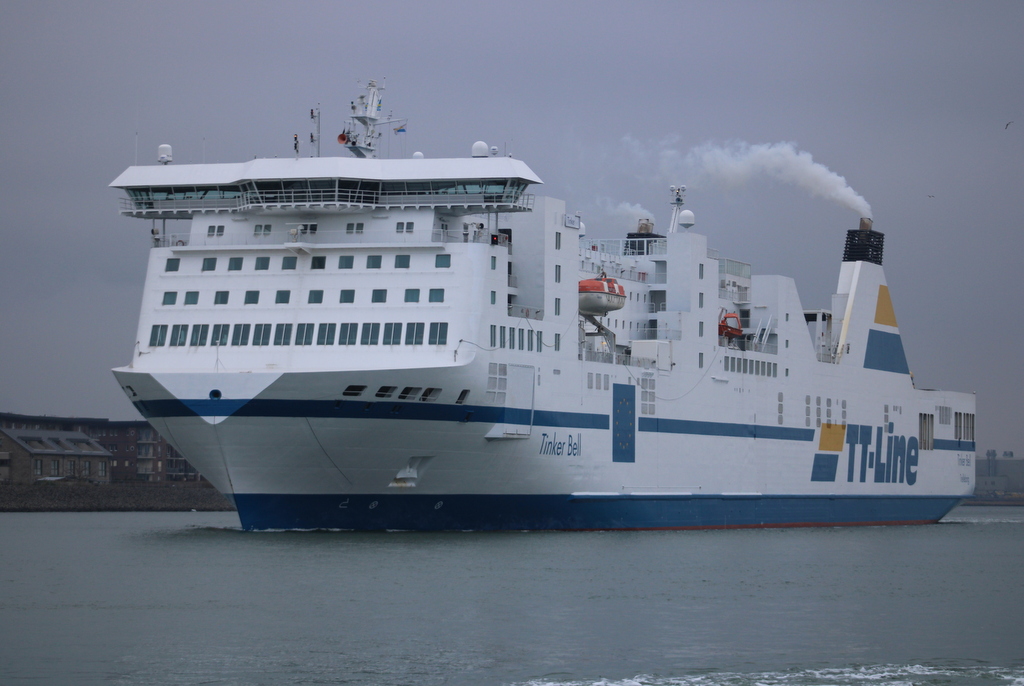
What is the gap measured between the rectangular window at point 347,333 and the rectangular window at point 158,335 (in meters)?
4.53

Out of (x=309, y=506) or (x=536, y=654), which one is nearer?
(x=536, y=654)

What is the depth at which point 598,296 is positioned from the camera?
124 ft

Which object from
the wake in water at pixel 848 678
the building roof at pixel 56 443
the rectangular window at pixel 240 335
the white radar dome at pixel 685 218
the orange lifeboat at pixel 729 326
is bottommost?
the wake in water at pixel 848 678

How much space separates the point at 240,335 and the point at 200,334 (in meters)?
1.08

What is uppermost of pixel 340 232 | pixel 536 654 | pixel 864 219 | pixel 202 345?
pixel 864 219

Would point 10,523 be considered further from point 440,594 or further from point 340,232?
point 440,594

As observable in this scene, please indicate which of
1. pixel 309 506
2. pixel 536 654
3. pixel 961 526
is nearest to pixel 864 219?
pixel 961 526

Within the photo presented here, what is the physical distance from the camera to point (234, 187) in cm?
3475

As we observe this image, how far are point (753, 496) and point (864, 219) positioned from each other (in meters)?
14.0

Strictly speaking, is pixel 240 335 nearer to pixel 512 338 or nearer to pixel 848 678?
pixel 512 338

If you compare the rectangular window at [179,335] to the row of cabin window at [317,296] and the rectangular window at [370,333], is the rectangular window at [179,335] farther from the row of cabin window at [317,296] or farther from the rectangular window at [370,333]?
the rectangular window at [370,333]

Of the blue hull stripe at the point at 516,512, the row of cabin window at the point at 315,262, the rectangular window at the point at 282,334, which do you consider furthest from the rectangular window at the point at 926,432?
the rectangular window at the point at 282,334

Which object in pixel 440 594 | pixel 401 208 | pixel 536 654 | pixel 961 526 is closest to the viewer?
pixel 536 654

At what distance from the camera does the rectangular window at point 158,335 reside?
3362 centimetres
